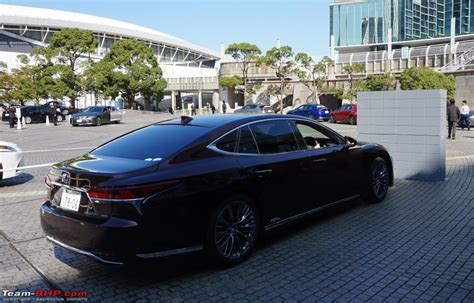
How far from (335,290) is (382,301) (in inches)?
16.4

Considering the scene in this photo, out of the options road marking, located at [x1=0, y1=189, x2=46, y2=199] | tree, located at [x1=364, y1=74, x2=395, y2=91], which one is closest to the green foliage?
tree, located at [x1=364, y1=74, x2=395, y2=91]

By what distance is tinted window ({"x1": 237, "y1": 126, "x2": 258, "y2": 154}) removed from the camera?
16.0 feet

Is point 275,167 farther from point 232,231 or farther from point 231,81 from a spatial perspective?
point 231,81

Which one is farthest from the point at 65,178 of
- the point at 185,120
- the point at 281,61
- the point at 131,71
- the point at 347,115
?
the point at 281,61

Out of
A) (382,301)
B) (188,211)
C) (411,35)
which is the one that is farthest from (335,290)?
(411,35)

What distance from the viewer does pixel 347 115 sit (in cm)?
3061

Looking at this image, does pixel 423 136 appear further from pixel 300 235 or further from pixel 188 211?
pixel 188 211

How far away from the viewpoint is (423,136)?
908cm

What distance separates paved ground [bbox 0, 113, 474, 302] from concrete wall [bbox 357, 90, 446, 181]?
2.54 m

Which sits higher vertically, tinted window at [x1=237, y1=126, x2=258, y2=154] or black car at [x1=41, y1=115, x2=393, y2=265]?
tinted window at [x1=237, y1=126, x2=258, y2=154]

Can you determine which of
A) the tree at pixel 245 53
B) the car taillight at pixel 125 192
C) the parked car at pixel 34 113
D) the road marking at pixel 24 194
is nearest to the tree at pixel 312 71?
the tree at pixel 245 53

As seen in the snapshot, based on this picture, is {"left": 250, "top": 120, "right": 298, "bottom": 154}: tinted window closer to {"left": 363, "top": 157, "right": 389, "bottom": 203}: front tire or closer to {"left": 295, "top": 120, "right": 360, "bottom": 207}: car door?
{"left": 295, "top": 120, "right": 360, "bottom": 207}: car door

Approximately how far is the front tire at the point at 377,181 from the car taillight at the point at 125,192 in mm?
4023

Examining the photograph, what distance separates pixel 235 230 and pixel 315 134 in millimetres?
2053
